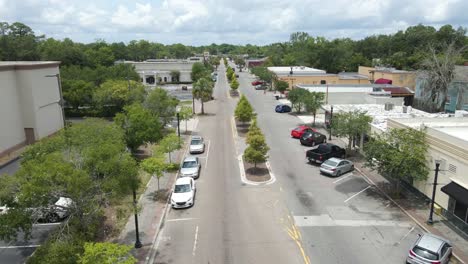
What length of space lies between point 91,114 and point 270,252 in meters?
44.9

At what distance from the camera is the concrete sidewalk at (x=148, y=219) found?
17.5m

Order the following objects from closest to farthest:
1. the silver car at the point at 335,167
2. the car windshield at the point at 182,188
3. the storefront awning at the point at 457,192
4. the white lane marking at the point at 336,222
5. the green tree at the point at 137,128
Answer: the storefront awning at the point at 457,192 < the white lane marking at the point at 336,222 < the car windshield at the point at 182,188 < the silver car at the point at 335,167 < the green tree at the point at 137,128

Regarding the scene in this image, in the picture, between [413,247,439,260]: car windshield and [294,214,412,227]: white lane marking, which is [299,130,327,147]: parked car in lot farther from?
[413,247,439,260]: car windshield

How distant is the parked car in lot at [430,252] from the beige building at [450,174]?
322cm

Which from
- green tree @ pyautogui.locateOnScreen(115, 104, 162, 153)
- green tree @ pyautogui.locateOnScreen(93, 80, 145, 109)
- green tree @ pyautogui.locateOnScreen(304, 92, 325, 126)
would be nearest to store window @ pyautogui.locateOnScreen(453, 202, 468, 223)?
green tree @ pyautogui.locateOnScreen(115, 104, 162, 153)

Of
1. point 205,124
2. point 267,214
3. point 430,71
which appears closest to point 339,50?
point 430,71

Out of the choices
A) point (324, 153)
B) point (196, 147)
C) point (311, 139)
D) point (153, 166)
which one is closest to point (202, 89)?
point (196, 147)

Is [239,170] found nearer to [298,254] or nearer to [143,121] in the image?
[143,121]

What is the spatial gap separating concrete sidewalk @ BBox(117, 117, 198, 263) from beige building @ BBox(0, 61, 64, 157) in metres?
17.0

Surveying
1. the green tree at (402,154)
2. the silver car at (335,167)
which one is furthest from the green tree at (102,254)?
the silver car at (335,167)

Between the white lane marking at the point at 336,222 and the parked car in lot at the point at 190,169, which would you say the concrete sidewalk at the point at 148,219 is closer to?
the parked car in lot at the point at 190,169

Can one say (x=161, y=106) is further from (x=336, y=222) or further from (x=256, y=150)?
(x=336, y=222)

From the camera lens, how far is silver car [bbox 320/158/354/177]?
27.2 metres

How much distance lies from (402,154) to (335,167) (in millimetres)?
6262
